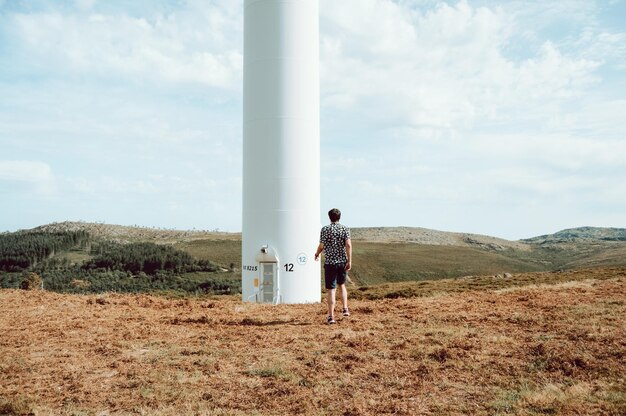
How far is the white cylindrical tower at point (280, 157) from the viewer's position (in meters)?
18.1

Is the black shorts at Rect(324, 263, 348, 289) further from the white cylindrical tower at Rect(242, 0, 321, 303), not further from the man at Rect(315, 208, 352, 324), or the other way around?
the white cylindrical tower at Rect(242, 0, 321, 303)

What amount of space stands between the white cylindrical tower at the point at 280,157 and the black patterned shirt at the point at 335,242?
5.90m

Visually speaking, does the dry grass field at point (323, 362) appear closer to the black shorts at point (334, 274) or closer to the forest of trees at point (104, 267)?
the black shorts at point (334, 274)

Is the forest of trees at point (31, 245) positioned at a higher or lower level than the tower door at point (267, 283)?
higher

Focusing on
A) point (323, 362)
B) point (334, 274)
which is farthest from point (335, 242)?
point (323, 362)

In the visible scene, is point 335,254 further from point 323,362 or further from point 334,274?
point 323,362

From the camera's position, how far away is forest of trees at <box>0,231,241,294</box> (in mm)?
43066

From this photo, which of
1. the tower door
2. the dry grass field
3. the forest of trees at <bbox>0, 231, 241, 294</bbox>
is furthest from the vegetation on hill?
Result: the dry grass field

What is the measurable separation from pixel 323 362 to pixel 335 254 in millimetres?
3687

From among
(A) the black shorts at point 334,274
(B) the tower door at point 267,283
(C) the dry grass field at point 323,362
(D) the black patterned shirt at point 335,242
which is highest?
(D) the black patterned shirt at point 335,242

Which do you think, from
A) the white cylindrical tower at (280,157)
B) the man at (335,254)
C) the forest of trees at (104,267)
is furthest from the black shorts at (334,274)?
the forest of trees at (104,267)

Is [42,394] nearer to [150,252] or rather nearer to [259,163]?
[259,163]

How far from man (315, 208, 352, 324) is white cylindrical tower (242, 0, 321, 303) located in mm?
5914

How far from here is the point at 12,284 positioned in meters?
43.1
